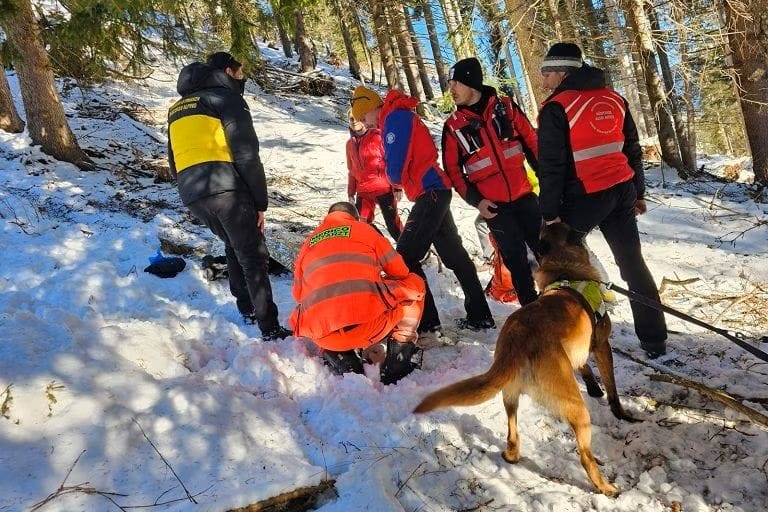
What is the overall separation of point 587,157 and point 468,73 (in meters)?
1.17

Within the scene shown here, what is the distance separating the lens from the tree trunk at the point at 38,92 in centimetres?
805

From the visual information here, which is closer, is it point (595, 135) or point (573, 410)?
point (573, 410)

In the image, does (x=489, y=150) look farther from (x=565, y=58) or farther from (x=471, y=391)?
(x=471, y=391)

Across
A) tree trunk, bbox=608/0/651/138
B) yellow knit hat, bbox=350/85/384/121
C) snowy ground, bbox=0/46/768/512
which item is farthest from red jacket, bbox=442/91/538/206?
tree trunk, bbox=608/0/651/138

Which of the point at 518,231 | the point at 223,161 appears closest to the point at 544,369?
the point at 518,231

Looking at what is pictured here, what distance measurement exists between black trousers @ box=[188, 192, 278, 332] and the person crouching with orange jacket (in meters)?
1.61

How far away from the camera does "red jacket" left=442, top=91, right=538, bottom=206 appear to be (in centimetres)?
404

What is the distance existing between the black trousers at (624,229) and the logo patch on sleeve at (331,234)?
1.55m

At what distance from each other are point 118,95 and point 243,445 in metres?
13.7

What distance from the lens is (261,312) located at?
4223mm

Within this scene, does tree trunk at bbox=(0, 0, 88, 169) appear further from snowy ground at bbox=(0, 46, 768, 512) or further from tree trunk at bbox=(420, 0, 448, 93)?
tree trunk at bbox=(420, 0, 448, 93)

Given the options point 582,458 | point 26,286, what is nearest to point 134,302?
point 26,286

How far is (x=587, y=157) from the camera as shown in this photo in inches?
133

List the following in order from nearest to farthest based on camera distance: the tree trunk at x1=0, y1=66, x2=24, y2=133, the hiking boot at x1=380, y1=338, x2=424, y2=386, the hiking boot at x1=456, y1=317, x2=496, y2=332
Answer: the hiking boot at x1=380, y1=338, x2=424, y2=386 → the hiking boot at x1=456, y1=317, x2=496, y2=332 → the tree trunk at x1=0, y1=66, x2=24, y2=133
